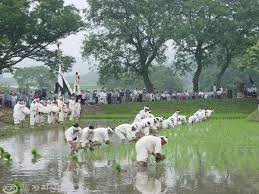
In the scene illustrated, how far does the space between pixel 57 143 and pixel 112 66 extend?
3555cm

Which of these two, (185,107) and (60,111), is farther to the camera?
(185,107)

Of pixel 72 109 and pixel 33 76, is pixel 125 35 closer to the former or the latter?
pixel 72 109

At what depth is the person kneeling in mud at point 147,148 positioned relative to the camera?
58.6 feet

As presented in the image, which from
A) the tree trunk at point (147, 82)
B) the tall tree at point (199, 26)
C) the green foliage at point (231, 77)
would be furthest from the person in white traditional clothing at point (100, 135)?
the green foliage at point (231, 77)

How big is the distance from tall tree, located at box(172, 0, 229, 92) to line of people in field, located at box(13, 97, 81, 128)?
18.0 m

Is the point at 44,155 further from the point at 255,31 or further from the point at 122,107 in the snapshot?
the point at 255,31

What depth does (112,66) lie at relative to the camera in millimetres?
60750

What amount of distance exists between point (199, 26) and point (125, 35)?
24.3ft

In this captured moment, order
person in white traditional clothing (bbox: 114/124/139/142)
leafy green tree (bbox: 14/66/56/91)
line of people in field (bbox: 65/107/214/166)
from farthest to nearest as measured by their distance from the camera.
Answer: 1. leafy green tree (bbox: 14/66/56/91)
2. person in white traditional clothing (bbox: 114/124/139/142)
3. line of people in field (bbox: 65/107/214/166)

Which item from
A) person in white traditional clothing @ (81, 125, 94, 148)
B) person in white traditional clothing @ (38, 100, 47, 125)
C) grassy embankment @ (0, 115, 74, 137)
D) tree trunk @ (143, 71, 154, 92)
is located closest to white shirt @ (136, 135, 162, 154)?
person in white traditional clothing @ (81, 125, 94, 148)

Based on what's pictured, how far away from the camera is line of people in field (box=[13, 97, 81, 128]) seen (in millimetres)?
34406

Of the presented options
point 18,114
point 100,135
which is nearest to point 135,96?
point 18,114

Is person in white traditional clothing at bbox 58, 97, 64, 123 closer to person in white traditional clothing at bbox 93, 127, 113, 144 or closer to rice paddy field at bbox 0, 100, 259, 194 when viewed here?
rice paddy field at bbox 0, 100, 259, 194

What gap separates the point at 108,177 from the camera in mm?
15891
